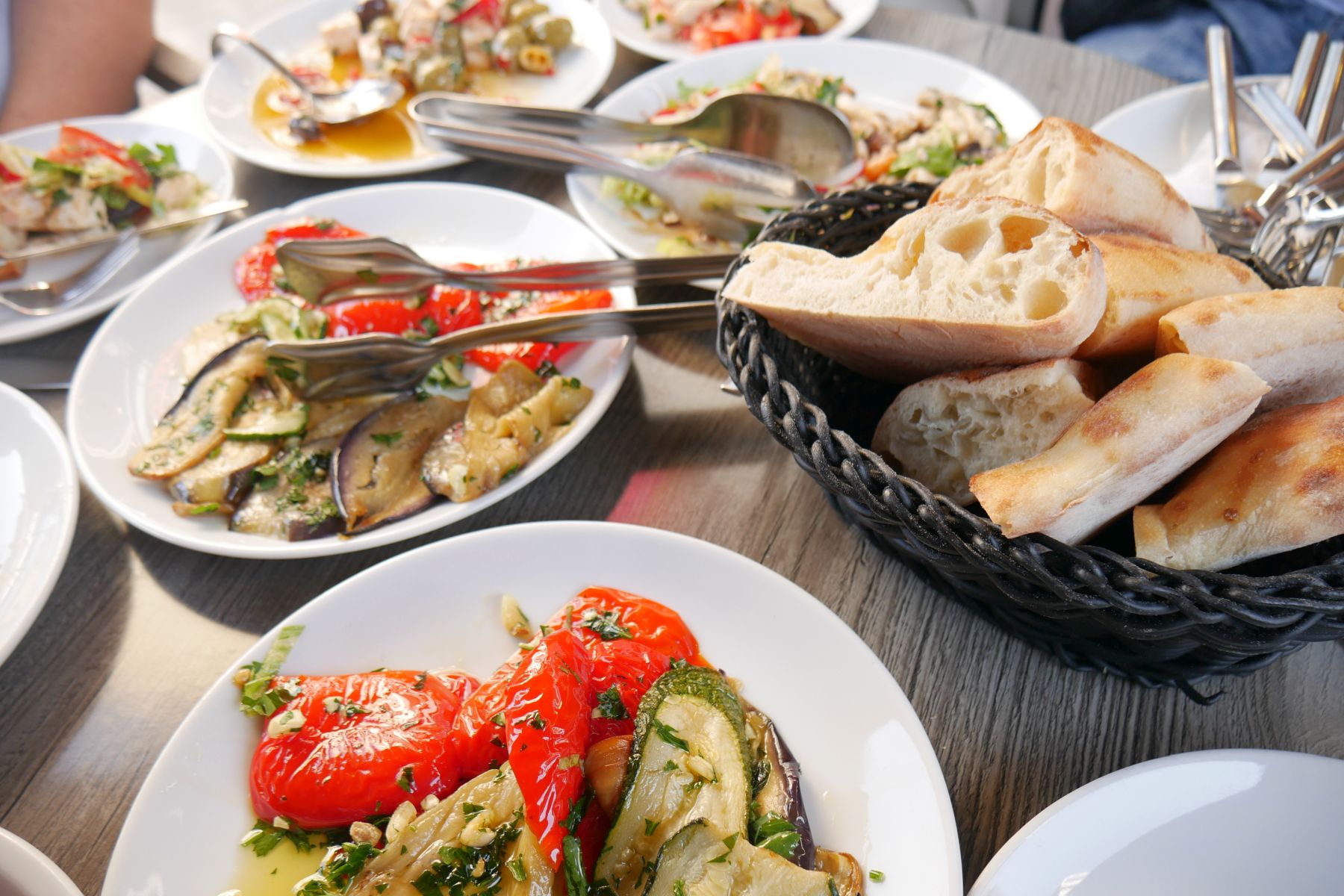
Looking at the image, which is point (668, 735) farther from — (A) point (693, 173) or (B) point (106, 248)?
(B) point (106, 248)

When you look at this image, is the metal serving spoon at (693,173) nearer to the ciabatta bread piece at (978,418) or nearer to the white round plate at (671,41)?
the white round plate at (671,41)

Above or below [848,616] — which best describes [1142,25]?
above

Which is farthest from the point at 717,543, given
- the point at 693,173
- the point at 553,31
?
the point at 553,31

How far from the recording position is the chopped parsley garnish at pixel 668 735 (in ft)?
2.67

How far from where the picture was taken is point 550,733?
32.3 inches

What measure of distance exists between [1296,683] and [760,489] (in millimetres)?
758

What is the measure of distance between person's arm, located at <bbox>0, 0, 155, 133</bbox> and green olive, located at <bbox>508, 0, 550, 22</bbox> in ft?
3.80

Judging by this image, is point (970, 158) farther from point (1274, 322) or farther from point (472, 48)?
point (472, 48)

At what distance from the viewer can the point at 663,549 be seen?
110 centimetres

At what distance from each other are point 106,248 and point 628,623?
1.57 meters

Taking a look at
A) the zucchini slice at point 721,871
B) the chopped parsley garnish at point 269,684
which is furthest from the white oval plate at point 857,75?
the zucchini slice at point 721,871

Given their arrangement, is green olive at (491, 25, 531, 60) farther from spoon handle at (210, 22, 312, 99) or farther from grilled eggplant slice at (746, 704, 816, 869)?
grilled eggplant slice at (746, 704, 816, 869)

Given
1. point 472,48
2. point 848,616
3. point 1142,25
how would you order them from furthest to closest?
point 1142,25 < point 472,48 < point 848,616

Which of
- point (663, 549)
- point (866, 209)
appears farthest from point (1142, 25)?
point (663, 549)
